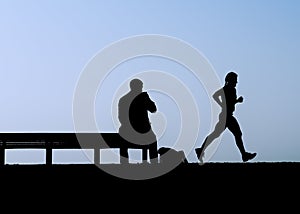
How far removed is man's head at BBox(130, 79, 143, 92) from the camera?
1269cm

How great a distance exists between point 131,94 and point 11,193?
4829 mm

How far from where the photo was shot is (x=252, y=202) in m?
8.16

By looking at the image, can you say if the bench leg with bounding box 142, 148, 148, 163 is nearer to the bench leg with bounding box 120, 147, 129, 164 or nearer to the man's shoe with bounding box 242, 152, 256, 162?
the bench leg with bounding box 120, 147, 129, 164

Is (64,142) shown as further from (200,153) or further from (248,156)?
(248,156)

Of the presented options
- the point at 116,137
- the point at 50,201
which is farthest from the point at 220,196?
the point at 116,137

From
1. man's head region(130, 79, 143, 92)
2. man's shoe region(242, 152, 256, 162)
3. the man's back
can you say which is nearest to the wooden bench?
the man's back

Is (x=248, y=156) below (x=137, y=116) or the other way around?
below

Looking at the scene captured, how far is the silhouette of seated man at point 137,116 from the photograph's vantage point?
12891mm

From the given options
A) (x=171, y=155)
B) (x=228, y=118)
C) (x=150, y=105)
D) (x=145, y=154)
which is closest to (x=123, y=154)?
(x=145, y=154)

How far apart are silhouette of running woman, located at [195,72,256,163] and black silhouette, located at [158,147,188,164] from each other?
342mm

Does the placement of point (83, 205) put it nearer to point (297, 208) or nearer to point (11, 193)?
point (11, 193)

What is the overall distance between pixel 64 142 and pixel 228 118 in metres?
3.59

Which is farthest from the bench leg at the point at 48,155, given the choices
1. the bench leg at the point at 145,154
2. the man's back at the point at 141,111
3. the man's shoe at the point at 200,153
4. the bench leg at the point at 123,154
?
the man's shoe at the point at 200,153

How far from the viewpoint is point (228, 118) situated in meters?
13.3
